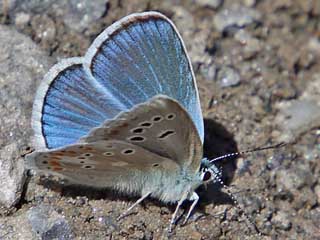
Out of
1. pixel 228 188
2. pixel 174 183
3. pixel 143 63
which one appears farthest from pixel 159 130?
pixel 228 188

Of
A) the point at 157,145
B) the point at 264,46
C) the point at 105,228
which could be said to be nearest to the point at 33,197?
the point at 105,228

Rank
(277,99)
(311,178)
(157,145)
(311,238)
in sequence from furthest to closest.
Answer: (277,99), (311,178), (311,238), (157,145)

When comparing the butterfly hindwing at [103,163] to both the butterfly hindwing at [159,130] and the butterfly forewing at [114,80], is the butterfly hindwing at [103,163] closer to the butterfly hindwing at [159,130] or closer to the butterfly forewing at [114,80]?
the butterfly hindwing at [159,130]

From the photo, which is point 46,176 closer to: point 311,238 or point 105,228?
point 105,228

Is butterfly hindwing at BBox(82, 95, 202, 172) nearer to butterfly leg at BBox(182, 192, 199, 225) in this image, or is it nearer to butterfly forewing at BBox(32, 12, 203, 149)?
butterfly forewing at BBox(32, 12, 203, 149)

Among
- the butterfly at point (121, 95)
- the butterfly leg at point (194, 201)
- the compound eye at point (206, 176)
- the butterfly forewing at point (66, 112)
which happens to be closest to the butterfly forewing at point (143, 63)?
the butterfly at point (121, 95)

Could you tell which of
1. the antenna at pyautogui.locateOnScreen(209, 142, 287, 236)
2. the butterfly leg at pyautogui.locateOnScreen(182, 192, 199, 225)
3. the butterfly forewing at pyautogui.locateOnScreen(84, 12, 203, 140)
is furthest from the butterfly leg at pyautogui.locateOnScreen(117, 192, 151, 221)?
the butterfly forewing at pyautogui.locateOnScreen(84, 12, 203, 140)
